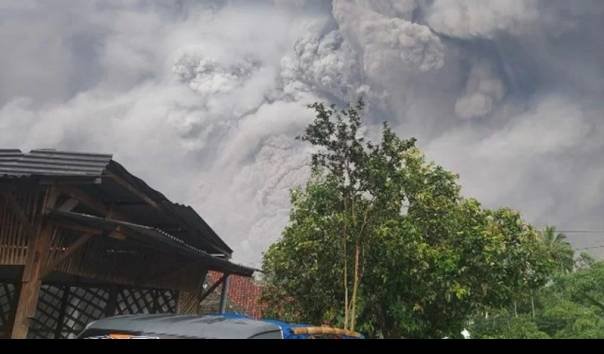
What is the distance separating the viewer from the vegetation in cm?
1152

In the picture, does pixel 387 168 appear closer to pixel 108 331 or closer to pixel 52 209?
pixel 52 209

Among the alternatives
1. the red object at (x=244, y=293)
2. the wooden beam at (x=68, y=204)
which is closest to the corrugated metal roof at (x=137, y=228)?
the wooden beam at (x=68, y=204)

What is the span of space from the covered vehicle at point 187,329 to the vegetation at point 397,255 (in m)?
7.48

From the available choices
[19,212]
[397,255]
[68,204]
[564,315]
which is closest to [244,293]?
[397,255]

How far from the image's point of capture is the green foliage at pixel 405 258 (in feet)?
39.9

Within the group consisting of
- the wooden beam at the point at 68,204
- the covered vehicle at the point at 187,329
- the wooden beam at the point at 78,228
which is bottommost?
the covered vehicle at the point at 187,329

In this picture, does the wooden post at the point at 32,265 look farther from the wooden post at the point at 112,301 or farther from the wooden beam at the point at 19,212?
the wooden post at the point at 112,301

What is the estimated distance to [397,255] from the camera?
12336mm

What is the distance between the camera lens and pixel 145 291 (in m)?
11.8

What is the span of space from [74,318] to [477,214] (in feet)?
31.3

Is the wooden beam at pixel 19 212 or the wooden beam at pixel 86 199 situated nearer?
the wooden beam at pixel 19 212

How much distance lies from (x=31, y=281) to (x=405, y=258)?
8045 mm

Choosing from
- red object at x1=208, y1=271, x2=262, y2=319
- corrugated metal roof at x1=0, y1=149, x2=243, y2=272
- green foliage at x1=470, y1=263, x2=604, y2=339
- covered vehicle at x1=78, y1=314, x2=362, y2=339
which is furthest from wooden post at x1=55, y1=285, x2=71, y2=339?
green foliage at x1=470, y1=263, x2=604, y2=339
